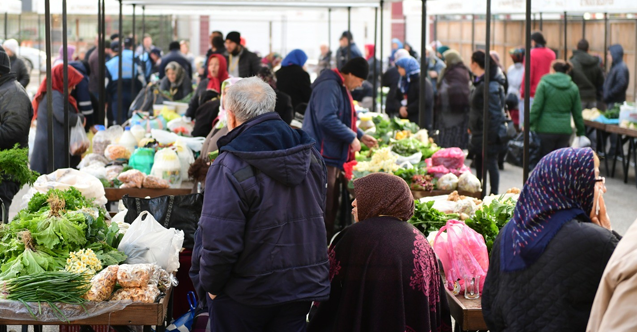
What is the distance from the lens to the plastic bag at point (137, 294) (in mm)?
3777

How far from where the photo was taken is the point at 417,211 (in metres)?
5.05

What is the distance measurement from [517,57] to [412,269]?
10.3 metres

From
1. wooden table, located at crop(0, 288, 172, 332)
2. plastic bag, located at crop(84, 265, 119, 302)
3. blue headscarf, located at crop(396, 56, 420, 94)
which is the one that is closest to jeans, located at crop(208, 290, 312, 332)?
wooden table, located at crop(0, 288, 172, 332)

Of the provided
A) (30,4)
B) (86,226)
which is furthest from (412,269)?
(30,4)

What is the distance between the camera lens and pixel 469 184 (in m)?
6.57

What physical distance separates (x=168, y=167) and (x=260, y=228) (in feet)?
11.3

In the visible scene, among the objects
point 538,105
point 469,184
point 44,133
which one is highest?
point 538,105

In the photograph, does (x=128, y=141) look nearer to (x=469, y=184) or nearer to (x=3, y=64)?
(x=3, y=64)

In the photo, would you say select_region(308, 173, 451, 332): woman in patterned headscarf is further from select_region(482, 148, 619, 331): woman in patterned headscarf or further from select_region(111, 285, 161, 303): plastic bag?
select_region(111, 285, 161, 303): plastic bag

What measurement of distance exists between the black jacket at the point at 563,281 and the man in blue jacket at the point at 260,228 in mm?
932

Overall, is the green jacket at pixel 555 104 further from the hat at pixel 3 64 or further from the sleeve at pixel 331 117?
the hat at pixel 3 64

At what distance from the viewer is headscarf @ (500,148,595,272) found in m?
2.89

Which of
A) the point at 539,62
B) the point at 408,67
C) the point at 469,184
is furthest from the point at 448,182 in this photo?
the point at 539,62

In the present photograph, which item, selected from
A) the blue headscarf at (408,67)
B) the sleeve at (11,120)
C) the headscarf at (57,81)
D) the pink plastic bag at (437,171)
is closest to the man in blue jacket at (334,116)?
the pink plastic bag at (437,171)
